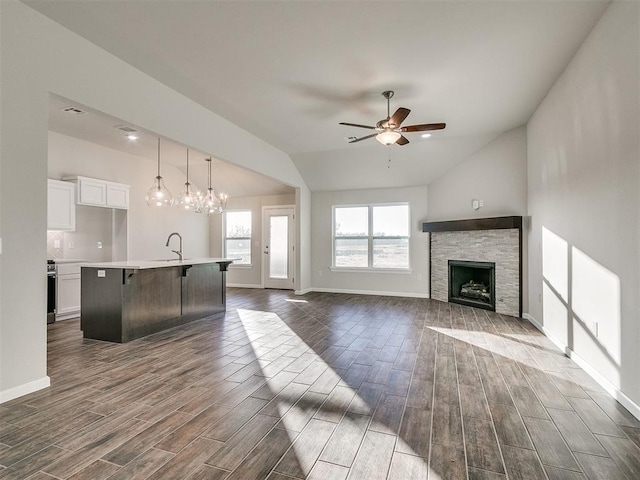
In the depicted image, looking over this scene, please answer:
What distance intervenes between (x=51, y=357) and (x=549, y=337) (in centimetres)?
566

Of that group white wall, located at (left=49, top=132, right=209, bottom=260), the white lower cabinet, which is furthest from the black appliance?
white wall, located at (left=49, top=132, right=209, bottom=260)

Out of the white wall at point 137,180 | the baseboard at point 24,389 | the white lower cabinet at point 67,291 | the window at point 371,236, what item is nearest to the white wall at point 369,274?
the window at point 371,236

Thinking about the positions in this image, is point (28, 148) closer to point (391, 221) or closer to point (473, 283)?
point (391, 221)

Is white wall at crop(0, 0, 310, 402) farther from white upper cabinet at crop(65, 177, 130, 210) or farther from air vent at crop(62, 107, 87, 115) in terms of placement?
white upper cabinet at crop(65, 177, 130, 210)

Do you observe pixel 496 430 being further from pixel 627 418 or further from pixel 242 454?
pixel 242 454

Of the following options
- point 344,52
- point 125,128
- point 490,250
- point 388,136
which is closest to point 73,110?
point 125,128

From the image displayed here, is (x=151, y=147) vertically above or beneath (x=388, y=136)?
above

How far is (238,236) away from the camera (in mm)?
9484

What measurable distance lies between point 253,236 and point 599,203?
298 inches

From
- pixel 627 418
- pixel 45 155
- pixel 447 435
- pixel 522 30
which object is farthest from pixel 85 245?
pixel 627 418

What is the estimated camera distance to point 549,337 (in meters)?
4.36

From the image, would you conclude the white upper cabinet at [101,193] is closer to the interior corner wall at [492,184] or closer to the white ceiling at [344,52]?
the white ceiling at [344,52]

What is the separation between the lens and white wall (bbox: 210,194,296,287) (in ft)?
30.1

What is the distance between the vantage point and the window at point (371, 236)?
7.90 meters
